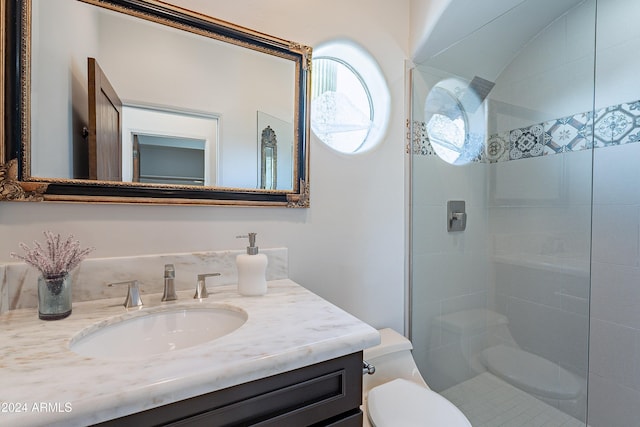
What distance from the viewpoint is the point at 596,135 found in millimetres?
1388

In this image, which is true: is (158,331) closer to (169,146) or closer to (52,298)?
(52,298)

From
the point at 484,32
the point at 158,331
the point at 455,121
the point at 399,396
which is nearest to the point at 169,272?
the point at 158,331

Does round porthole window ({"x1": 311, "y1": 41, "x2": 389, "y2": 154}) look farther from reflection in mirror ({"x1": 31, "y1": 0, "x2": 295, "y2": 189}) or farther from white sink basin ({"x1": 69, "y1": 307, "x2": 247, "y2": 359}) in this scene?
white sink basin ({"x1": 69, "y1": 307, "x2": 247, "y2": 359})

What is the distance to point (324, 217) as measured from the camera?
1255 millimetres

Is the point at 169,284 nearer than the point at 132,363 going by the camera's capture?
No

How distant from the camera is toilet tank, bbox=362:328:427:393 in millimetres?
1183

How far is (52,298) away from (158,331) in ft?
0.85

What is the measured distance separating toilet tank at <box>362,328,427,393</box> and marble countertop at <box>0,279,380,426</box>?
1.79 ft

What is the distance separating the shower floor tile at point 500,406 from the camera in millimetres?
1298

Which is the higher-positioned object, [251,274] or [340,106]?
[340,106]

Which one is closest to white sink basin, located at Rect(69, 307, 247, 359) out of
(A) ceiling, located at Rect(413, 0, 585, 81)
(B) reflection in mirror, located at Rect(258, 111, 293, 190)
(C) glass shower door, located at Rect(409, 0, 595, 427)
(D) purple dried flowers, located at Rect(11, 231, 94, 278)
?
(D) purple dried flowers, located at Rect(11, 231, 94, 278)

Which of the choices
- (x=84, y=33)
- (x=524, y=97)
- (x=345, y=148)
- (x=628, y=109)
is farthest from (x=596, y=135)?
(x=84, y=33)

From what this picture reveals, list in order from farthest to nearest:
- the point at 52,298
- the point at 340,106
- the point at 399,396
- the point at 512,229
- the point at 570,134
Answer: the point at 512,229
the point at 340,106
the point at 570,134
the point at 399,396
the point at 52,298

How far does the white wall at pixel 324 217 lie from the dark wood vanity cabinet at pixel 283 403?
23.3 inches
